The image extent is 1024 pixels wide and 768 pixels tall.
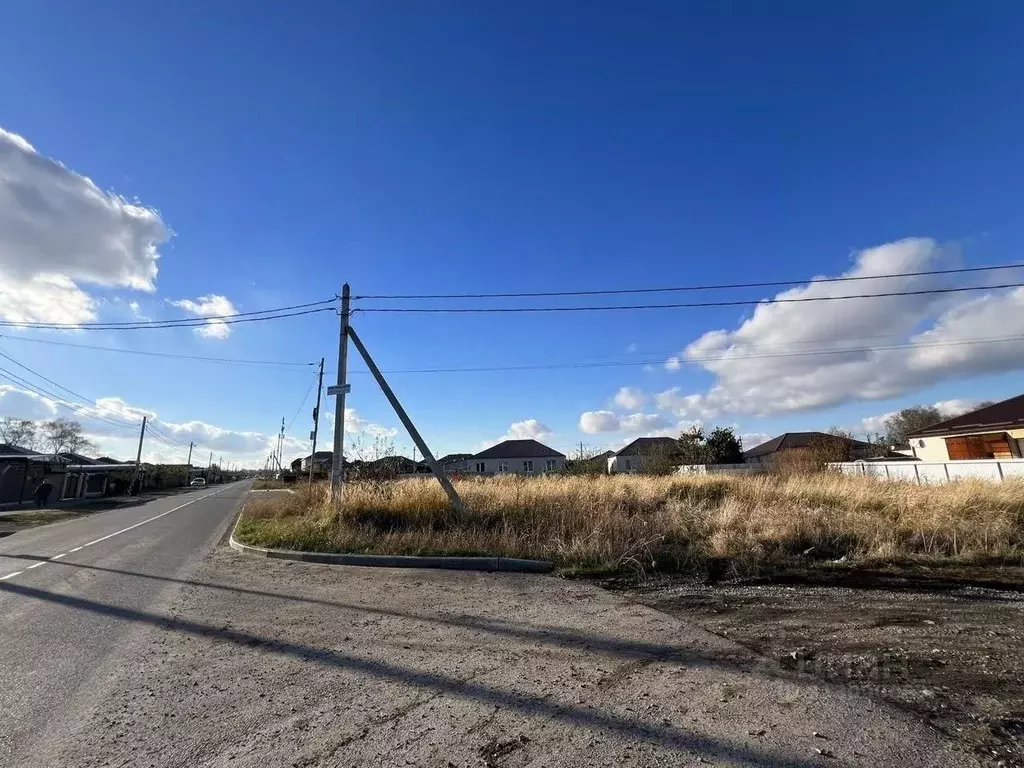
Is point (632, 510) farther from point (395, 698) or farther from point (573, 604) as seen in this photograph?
point (395, 698)

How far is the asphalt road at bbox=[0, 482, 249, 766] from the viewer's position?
12.1 ft

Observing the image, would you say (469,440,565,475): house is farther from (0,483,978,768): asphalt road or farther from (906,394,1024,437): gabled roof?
(0,483,978,768): asphalt road

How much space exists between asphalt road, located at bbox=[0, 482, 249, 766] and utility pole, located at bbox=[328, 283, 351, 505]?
10.7 feet

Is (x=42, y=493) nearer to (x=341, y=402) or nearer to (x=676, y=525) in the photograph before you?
(x=341, y=402)

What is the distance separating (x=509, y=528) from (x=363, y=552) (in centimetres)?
292

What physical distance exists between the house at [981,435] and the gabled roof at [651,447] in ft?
50.4

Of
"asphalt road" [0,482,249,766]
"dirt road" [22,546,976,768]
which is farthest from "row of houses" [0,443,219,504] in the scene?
"dirt road" [22,546,976,768]

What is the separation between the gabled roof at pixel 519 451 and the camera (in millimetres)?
78625

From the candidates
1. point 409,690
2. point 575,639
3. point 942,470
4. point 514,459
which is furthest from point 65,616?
point 514,459

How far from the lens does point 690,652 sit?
473 centimetres

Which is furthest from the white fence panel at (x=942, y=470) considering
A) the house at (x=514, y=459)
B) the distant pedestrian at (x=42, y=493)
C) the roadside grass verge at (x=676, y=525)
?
the house at (x=514, y=459)

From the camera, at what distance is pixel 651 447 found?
148ft

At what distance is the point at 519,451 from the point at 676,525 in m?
69.1

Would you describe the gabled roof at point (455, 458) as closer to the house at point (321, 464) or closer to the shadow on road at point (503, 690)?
the house at point (321, 464)
